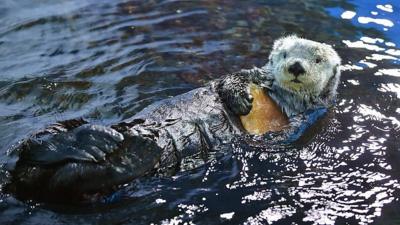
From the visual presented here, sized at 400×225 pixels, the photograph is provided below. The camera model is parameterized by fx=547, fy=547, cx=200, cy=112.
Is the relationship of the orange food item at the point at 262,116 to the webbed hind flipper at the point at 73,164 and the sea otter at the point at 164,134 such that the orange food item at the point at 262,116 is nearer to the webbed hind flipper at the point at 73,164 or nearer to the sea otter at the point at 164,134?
the sea otter at the point at 164,134

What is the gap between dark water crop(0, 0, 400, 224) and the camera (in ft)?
11.0

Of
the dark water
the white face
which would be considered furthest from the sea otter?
the dark water

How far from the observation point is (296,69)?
4367 mm

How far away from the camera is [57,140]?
119 inches

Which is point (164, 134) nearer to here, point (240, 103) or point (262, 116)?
point (240, 103)

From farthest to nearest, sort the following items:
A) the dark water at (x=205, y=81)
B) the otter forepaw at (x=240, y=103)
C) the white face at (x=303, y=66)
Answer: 1. the white face at (x=303, y=66)
2. the otter forepaw at (x=240, y=103)
3. the dark water at (x=205, y=81)

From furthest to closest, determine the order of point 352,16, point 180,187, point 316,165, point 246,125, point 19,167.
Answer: point 352,16 → point 246,125 → point 316,165 → point 180,187 → point 19,167

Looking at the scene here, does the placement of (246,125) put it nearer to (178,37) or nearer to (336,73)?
(336,73)

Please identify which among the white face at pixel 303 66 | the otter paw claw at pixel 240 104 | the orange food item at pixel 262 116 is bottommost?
the orange food item at pixel 262 116

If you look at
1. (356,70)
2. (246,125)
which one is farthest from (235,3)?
(246,125)

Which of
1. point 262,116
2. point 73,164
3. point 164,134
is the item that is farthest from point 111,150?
point 262,116

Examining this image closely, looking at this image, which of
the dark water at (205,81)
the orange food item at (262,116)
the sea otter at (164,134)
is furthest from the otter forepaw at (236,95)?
the dark water at (205,81)

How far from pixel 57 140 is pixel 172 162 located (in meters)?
0.84

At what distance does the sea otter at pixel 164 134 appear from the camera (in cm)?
300
